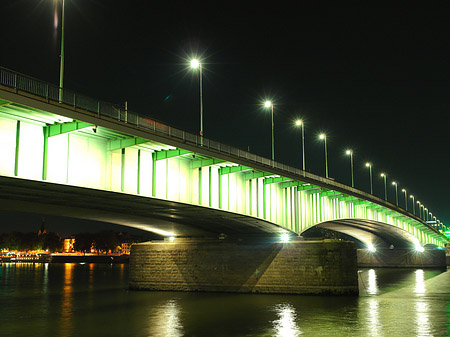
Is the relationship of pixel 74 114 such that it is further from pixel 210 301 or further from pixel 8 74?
pixel 210 301

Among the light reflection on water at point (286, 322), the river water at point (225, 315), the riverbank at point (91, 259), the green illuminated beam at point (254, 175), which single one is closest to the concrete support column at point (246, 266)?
the river water at point (225, 315)

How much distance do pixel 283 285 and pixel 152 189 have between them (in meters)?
16.8

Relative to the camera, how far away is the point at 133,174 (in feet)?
87.4

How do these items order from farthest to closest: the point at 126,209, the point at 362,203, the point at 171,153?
1. the point at 362,203
2. the point at 126,209
3. the point at 171,153

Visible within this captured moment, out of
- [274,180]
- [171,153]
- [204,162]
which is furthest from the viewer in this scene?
[274,180]

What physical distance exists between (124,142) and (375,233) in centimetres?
7163

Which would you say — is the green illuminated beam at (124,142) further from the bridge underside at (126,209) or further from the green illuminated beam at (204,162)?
the green illuminated beam at (204,162)

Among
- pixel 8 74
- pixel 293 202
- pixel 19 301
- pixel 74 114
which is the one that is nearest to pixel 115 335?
pixel 74 114

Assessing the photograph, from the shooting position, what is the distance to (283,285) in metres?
40.1

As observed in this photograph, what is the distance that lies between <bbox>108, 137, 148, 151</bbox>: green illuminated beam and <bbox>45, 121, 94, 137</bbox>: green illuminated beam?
341cm

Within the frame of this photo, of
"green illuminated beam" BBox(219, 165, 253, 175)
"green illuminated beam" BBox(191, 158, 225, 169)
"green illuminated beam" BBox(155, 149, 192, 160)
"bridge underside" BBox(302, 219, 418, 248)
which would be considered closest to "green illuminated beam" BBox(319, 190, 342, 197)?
"bridge underside" BBox(302, 219, 418, 248)

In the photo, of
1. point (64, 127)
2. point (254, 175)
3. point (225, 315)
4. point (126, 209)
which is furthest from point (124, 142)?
point (254, 175)

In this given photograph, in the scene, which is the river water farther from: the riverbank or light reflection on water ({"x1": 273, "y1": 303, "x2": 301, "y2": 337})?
the riverbank

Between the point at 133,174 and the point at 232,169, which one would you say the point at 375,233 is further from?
the point at 133,174
